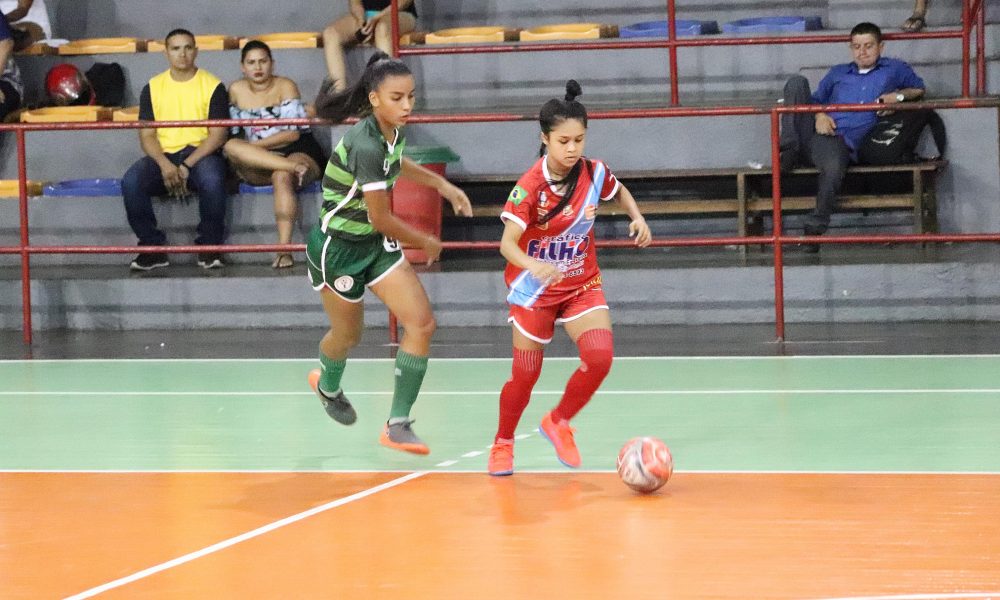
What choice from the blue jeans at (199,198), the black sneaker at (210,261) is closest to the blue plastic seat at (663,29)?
the blue jeans at (199,198)

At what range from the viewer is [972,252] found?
12.1 meters

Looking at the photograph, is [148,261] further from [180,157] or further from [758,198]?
[758,198]

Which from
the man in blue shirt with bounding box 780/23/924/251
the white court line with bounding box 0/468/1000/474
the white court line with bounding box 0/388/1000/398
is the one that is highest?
the man in blue shirt with bounding box 780/23/924/251

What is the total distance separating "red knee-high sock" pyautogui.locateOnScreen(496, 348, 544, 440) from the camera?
670cm

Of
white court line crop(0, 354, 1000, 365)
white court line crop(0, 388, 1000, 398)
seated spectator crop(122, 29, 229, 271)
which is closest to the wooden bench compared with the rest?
seated spectator crop(122, 29, 229, 271)

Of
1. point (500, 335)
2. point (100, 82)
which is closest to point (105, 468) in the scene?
point (500, 335)

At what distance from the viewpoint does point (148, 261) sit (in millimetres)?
13211

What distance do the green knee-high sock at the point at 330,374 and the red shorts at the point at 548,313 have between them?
114cm

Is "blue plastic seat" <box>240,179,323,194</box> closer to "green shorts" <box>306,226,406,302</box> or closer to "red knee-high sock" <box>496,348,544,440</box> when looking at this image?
"green shorts" <box>306,226,406,302</box>

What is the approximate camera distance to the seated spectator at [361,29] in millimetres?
13719

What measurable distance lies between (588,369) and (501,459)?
1.75ft

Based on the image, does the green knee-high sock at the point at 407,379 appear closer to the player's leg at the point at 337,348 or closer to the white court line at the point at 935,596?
the player's leg at the point at 337,348

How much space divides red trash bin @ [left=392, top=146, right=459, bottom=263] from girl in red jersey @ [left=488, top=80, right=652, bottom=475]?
5467mm

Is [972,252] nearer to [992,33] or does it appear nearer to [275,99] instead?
[992,33]
